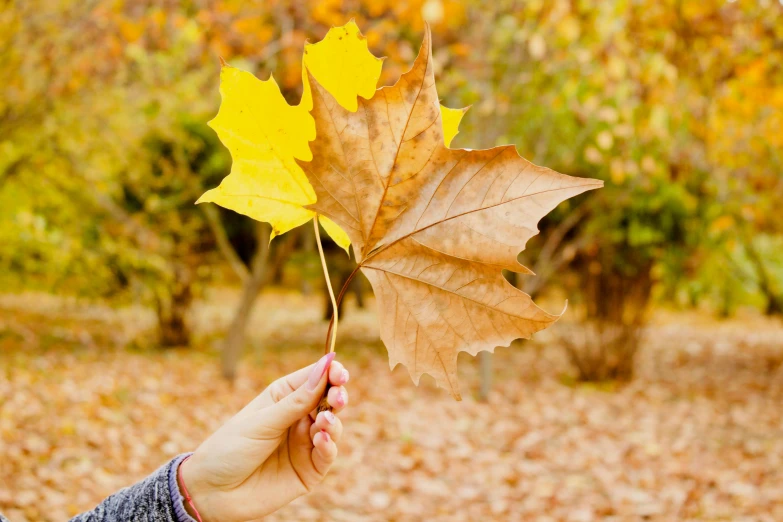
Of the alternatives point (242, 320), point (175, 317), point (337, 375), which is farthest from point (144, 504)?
point (175, 317)

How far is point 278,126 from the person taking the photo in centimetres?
86

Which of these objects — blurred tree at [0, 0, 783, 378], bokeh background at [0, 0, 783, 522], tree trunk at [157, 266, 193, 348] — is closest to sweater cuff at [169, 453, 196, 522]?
bokeh background at [0, 0, 783, 522]

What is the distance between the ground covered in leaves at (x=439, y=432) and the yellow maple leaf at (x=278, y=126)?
300cm

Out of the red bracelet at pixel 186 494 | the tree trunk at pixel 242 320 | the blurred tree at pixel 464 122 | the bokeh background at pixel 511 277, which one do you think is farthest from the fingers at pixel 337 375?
the tree trunk at pixel 242 320

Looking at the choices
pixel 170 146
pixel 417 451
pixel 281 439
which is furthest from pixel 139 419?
pixel 281 439

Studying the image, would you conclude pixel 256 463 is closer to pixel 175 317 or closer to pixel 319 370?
pixel 319 370

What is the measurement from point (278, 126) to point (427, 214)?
23 cm

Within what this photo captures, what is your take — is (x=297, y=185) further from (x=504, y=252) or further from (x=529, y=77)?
(x=529, y=77)

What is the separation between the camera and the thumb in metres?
0.91

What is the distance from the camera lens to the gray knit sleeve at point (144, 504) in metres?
1.11

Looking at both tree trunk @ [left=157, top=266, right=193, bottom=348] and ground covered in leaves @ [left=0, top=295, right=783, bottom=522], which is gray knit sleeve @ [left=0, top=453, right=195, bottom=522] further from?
tree trunk @ [left=157, top=266, right=193, bottom=348]

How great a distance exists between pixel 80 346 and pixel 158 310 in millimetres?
889

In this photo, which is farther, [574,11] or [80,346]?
[80,346]

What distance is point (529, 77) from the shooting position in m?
5.66
